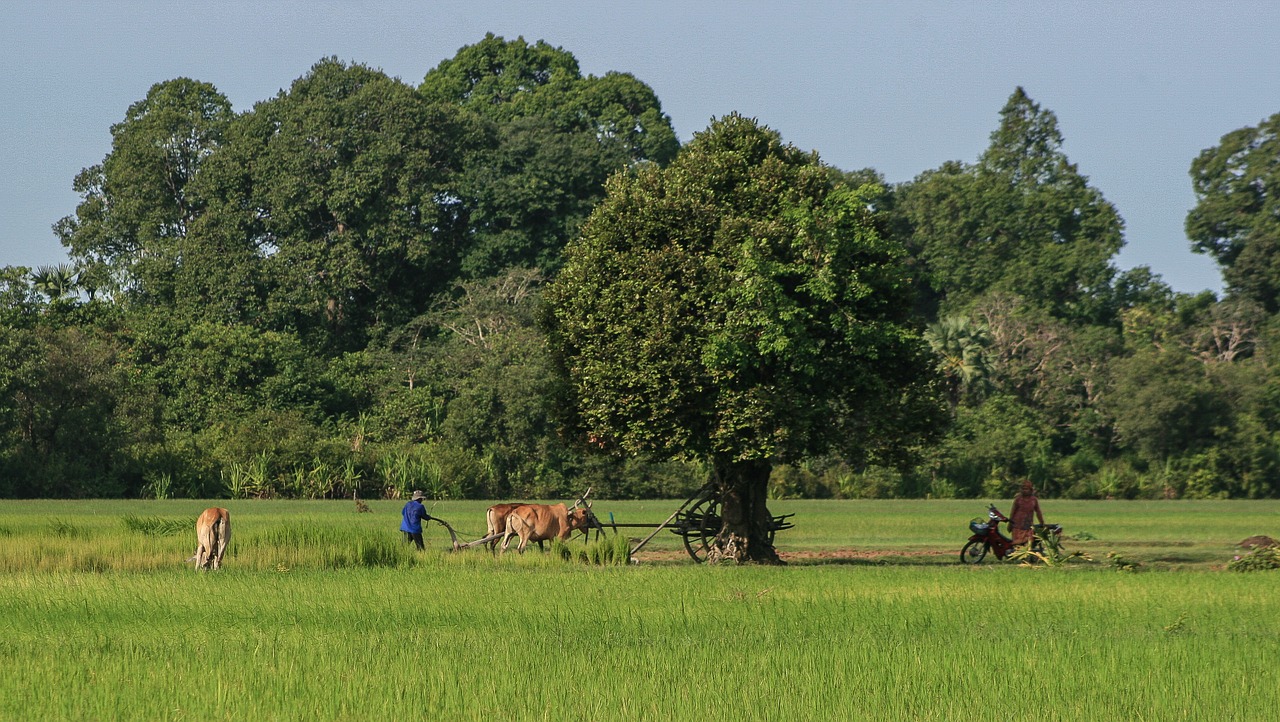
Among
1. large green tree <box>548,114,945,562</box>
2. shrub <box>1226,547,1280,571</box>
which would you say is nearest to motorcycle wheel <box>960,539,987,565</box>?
large green tree <box>548,114,945,562</box>

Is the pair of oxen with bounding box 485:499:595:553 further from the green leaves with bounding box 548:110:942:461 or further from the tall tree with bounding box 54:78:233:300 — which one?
the tall tree with bounding box 54:78:233:300

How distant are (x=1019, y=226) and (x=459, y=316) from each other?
31.0 m

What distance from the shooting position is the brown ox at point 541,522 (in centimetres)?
2844

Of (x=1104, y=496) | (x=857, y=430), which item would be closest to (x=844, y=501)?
(x=1104, y=496)

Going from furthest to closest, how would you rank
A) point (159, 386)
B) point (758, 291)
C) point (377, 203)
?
1. point (377, 203)
2. point (159, 386)
3. point (758, 291)

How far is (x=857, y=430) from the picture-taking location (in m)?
27.8

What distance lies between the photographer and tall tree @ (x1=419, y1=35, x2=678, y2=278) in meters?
74.7

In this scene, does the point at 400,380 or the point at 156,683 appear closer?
the point at 156,683

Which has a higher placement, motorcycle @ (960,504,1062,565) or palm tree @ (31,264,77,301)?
palm tree @ (31,264,77,301)

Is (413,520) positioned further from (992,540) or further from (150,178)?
(150,178)

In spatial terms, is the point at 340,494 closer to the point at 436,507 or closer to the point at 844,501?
the point at 436,507

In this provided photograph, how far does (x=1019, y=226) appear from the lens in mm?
82250

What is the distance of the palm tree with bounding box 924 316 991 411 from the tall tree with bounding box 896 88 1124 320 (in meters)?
7.32

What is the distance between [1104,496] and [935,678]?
185ft
